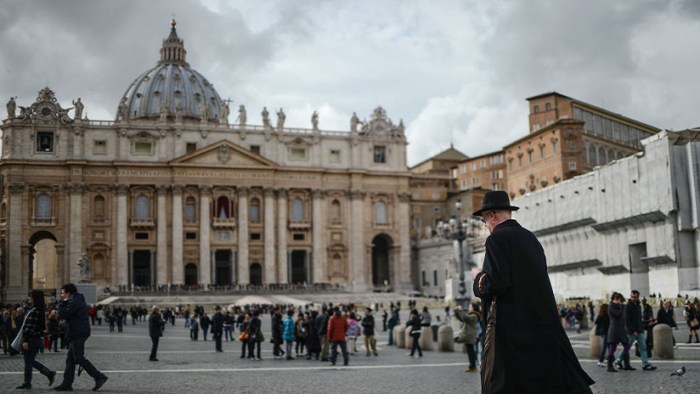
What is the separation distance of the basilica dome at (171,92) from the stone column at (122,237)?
90.8ft

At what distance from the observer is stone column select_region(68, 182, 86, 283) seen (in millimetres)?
63219

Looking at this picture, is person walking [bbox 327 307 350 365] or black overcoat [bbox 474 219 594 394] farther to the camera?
person walking [bbox 327 307 350 365]

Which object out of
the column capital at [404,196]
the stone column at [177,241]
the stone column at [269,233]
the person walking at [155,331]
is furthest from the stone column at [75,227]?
the person walking at [155,331]

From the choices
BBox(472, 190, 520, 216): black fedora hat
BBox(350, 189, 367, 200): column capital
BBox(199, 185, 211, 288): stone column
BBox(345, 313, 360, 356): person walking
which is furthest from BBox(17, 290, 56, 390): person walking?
BBox(350, 189, 367, 200): column capital

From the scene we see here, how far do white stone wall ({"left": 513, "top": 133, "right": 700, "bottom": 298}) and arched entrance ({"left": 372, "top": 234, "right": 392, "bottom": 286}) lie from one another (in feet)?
84.2

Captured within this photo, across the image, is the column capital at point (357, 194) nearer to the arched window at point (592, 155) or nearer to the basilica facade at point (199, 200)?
the basilica facade at point (199, 200)

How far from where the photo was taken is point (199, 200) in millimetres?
66750

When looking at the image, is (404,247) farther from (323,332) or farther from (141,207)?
(323,332)

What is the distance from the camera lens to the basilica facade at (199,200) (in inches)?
2527

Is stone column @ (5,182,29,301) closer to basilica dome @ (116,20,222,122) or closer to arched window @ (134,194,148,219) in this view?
arched window @ (134,194,148,219)

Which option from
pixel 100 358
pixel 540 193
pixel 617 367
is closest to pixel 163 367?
pixel 100 358

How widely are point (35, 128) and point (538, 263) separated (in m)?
66.8

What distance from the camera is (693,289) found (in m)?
33.0

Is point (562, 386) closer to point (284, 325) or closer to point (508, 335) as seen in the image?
point (508, 335)
